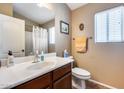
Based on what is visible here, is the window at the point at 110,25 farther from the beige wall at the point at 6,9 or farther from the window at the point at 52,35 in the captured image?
the beige wall at the point at 6,9

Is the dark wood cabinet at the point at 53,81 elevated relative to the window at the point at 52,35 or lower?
lower

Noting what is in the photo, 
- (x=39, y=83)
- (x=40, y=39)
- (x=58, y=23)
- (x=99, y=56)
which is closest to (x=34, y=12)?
(x=40, y=39)

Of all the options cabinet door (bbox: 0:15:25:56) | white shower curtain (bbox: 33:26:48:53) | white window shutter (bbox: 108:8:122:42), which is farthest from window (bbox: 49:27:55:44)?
white window shutter (bbox: 108:8:122:42)

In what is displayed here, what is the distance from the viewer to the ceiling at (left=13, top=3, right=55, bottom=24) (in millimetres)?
1470

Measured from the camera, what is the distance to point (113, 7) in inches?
77.4

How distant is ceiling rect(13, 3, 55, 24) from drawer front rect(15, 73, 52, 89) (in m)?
0.92

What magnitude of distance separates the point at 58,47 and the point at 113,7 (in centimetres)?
126

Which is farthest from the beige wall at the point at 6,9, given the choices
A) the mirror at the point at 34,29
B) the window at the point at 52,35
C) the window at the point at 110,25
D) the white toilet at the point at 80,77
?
the window at the point at 110,25

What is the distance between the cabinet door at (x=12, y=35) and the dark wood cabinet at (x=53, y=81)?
0.53 metres

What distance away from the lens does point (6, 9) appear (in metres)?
1.29

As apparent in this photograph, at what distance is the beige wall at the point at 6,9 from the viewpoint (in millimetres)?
→ 1244

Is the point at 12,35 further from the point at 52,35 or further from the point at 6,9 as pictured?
the point at 52,35

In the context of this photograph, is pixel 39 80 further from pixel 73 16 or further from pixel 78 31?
pixel 73 16
